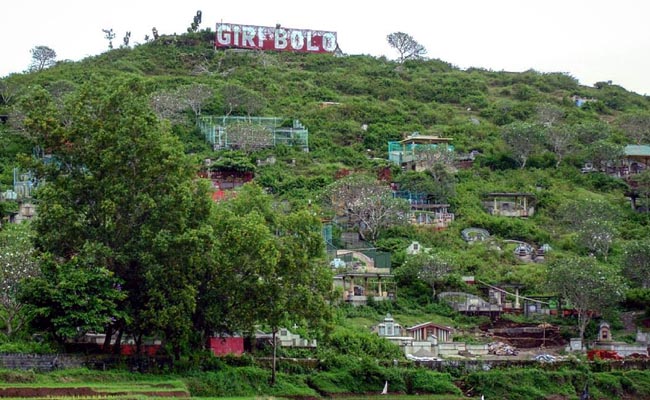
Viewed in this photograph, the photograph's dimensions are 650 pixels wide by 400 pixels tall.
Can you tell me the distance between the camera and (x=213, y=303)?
41.7 m

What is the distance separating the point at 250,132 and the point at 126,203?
3663cm

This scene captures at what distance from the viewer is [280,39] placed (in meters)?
108

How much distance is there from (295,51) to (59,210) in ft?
244

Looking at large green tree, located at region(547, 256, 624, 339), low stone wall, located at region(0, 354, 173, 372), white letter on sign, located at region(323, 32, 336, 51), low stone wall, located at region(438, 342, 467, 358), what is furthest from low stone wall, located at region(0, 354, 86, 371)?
white letter on sign, located at region(323, 32, 336, 51)

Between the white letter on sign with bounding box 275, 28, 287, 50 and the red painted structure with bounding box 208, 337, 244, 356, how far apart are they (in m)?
65.2

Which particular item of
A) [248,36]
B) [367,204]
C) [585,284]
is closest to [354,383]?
[585,284]

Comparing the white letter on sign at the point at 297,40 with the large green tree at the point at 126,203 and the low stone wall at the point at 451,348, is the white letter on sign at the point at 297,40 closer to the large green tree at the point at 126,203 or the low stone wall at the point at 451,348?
the low stone wall at the point at 451,348

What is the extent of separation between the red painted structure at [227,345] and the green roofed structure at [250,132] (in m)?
31.9

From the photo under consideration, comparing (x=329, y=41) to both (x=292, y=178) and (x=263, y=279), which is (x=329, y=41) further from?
(x=263, y=279)

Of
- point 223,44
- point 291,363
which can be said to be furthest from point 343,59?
point 291,363

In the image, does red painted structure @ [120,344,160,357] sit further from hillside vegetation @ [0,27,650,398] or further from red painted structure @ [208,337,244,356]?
red painted structure @ [208,337,244,356]

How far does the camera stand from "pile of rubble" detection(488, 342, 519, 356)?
52062mm

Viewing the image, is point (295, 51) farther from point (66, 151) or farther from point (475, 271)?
point (66, 151)

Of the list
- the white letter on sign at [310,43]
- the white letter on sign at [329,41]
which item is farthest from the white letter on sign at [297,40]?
the white letter on sign at [329,41]
